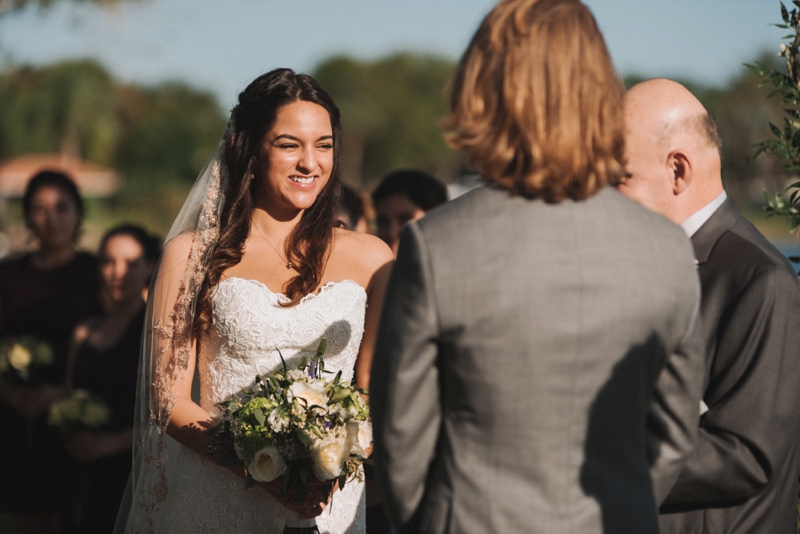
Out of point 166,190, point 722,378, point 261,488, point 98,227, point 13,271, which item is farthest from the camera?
point 166,190

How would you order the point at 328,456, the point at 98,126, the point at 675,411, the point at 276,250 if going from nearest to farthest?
1. the point at 675,411
2. the point at 328,456
3. the point at 276,250
4. the point at 98,126

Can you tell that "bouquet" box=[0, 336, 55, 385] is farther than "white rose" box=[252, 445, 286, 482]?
Yes

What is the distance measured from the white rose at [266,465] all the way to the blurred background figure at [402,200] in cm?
310

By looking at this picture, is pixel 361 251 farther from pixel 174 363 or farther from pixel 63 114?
pixel 63 114

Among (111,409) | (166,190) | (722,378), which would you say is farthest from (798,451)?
(166,190)

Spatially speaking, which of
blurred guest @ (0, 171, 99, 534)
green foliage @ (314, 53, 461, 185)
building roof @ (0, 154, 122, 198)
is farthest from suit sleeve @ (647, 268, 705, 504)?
green foliage @ (314, 53, 461, 185)

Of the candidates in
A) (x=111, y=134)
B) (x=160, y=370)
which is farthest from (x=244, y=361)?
(x=111, y=134)

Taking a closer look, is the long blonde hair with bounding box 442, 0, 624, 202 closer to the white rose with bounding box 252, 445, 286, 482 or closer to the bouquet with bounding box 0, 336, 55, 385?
the white rose with bounding box 252, 445, 286, 482

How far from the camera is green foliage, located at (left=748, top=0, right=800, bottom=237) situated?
3264mm

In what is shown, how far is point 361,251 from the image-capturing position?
3.78m

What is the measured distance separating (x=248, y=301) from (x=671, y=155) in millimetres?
1768

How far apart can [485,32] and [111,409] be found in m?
4.29

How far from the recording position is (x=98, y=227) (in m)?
50.8

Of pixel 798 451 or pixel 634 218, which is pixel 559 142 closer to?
pixel 634 218
